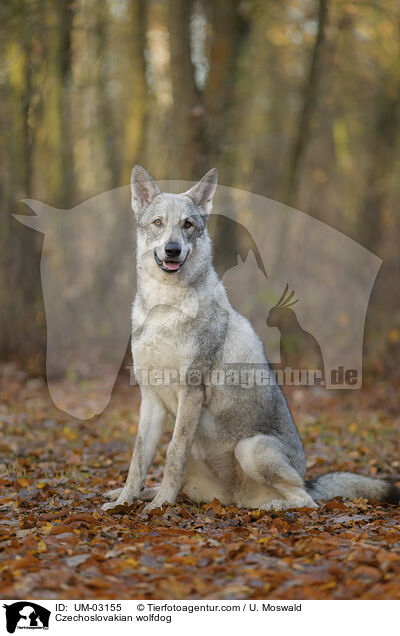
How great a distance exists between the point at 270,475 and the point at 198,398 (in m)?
0.98

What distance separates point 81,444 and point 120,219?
7.56 m

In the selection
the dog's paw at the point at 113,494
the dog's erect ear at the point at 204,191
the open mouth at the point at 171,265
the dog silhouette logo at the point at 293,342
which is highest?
the dog's erect ear at the point at 204,191

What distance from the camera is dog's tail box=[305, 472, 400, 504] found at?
21.2 ft

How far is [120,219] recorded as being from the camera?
51.9 feet

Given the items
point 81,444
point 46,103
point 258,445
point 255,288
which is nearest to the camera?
point 258,445

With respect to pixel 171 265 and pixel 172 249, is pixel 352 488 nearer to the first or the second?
pixel 171 265

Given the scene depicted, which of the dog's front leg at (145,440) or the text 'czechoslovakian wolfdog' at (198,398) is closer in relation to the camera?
the text 'czechoslovakian wolfdog' at (198,398)

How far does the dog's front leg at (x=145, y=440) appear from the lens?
639cm

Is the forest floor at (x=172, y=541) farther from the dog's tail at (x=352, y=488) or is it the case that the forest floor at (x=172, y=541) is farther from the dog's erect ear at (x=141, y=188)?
the dog's erect ear at (x=141, y=188)

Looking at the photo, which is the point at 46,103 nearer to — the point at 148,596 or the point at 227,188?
the point at 227,188

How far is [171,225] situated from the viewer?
631 cm

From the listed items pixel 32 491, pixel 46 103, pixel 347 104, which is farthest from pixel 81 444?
pixel 347 104

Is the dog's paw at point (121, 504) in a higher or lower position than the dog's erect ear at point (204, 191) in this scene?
lower
